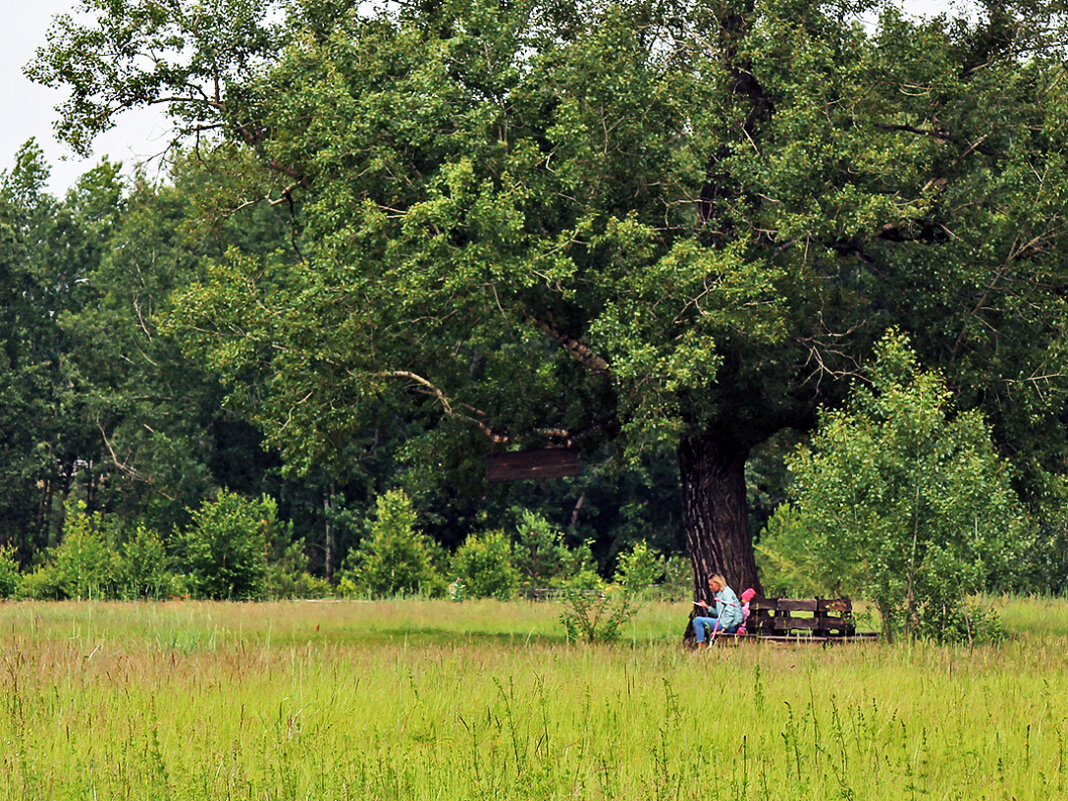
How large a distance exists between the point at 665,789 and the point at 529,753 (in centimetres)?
170

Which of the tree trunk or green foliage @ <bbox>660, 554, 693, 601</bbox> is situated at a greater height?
the tree trunk

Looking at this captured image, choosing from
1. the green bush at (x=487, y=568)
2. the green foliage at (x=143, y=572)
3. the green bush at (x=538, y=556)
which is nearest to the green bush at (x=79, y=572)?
the green foliage at (x=143, y=572)

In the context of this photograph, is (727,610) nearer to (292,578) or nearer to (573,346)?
(573,346)

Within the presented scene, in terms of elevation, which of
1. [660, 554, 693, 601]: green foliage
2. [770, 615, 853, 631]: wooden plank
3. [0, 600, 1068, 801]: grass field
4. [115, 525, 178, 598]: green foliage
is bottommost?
[660, 554, 693, 601]: green foliage

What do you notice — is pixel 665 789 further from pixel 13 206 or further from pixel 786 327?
pixel 13 206

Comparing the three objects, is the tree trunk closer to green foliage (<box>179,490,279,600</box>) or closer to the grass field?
the grass field

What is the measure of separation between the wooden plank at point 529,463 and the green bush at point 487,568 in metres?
15.6

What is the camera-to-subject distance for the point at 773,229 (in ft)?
66.6

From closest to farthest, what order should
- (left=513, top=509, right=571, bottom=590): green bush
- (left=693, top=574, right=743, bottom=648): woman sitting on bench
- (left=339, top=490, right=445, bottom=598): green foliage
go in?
(left=693, top=574, right=743, bottom=648): woman sitting on bench
(left=339, top=490, right=445, bottom=598): green foliage
(left=513, top=509, right=571, bottom=590): green bush

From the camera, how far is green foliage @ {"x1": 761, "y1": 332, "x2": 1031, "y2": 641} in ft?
53.2

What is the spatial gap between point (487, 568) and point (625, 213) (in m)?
18.3

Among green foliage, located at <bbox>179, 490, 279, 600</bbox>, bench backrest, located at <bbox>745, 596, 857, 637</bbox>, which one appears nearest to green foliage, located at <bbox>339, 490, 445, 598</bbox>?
green foliage, located at <bbox>179, 490, 279, 600</bbox>

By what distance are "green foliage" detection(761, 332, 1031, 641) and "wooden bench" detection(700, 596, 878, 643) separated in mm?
1026

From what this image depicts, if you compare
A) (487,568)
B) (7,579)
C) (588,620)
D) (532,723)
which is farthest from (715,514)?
(7,579)
